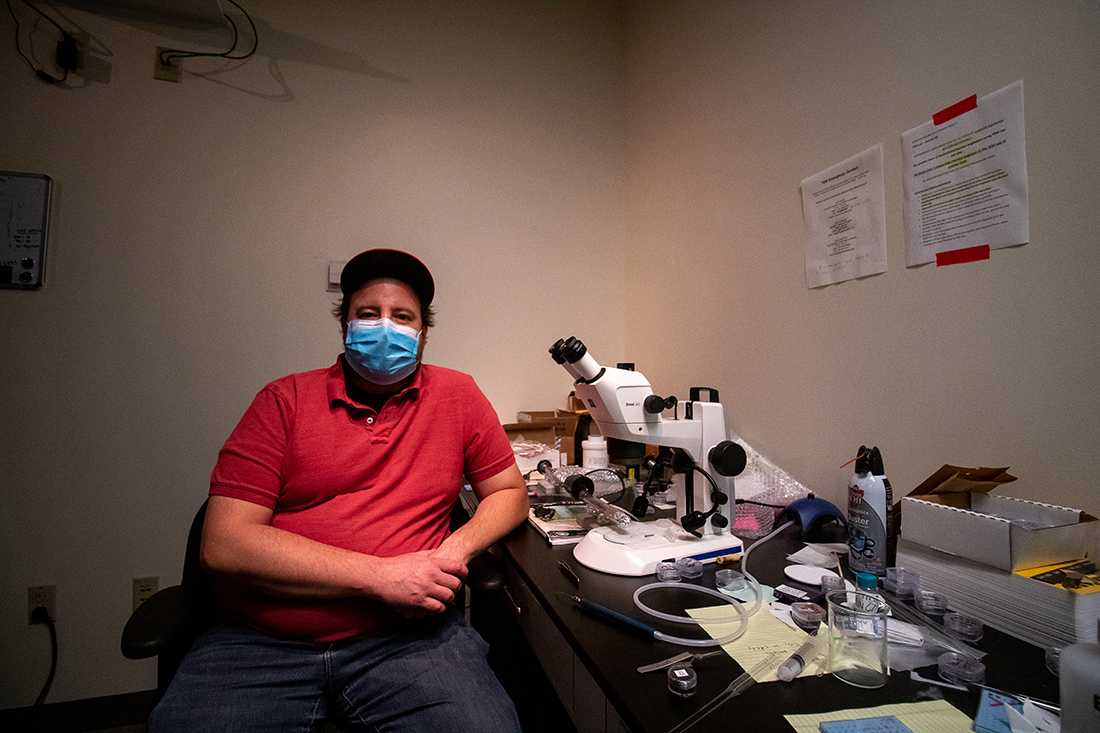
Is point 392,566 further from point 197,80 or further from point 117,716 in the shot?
point 197,80

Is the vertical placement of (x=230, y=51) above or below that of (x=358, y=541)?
above

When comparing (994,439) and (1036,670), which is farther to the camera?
(994,439)

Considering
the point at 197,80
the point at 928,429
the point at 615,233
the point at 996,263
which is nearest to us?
the point at 996,263

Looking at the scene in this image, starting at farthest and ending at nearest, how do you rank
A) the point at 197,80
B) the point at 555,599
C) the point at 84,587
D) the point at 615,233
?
1. the point at 615,233
2. the point at 197,80
3. the point at 84,587
4. the point at 555,599

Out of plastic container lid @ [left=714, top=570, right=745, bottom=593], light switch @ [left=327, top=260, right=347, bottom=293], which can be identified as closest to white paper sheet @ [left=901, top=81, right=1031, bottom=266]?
plastic container lid @ [left=714, top=570, right=745, bottom=593]

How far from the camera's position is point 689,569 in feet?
3.08

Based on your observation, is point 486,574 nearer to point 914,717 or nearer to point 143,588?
point 914,717

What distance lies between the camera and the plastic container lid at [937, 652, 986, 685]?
2.01 feet

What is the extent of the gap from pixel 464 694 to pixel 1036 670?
0.88 m

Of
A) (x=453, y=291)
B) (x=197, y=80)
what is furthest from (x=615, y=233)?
(x=197, y=80)

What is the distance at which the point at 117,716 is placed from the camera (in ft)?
5.65

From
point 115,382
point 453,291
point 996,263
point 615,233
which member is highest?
point 615,233

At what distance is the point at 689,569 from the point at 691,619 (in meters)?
0.19

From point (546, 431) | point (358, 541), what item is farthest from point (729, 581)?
point (546, 431)
